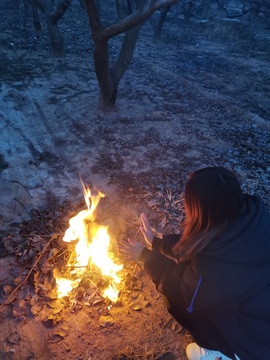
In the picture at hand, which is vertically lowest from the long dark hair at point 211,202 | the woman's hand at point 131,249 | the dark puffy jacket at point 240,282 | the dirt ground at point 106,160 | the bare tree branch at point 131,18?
the dirt ground at point 106,160

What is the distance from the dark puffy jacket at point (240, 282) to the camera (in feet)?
6.66

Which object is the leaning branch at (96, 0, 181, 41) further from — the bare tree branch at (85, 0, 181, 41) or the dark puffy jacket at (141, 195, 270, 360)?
the dark puffy jacket at (141, 195, 270, 360)

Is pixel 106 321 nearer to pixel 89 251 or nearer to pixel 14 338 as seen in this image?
pixel 89 251

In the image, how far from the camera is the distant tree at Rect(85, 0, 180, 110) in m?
6.06

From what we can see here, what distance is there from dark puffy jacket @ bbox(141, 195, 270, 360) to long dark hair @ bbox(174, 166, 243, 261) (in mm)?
59

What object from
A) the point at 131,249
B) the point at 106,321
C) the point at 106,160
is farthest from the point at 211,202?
the point at 106,160

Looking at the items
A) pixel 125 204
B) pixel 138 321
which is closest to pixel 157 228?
pixel 125 204

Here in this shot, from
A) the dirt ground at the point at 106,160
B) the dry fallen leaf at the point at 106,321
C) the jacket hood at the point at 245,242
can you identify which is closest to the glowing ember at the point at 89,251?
the dirt ground at the point at 106,160

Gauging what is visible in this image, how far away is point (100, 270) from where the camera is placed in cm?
357

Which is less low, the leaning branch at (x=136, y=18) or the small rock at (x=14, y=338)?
the leaning branch at (x=136, y=18)

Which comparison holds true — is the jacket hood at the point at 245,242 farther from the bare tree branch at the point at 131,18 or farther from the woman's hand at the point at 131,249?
the bare tree branch at the point at 131,18

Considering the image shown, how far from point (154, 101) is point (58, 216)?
5.26 meters

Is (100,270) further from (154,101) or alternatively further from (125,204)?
(154,101)

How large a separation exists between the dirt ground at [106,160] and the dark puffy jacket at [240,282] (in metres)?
1.07
